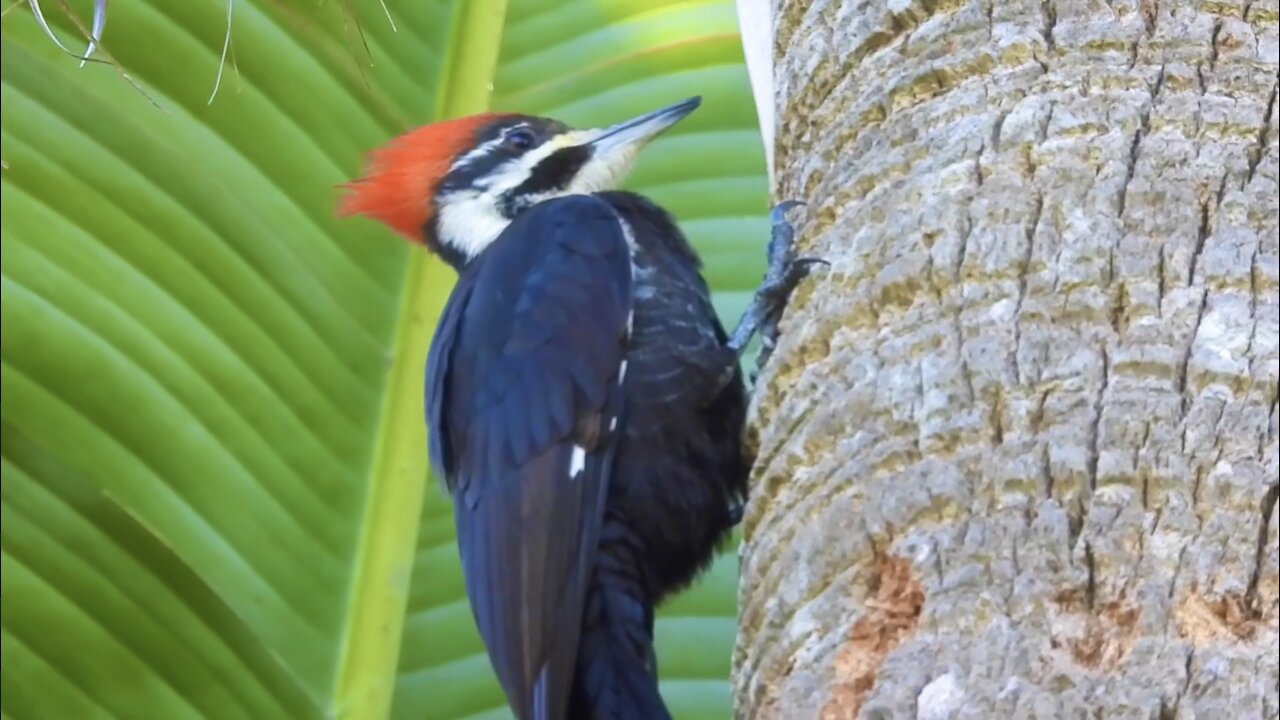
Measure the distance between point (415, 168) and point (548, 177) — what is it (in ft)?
0.72

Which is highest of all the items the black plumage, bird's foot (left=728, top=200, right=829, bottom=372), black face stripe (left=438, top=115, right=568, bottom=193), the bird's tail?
black face stripe (left=438, top=115, right=568, bottom=193)

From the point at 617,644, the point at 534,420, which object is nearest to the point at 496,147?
the point at 534,420

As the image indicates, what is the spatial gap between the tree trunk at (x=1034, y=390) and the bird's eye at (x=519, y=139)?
1.13 meters

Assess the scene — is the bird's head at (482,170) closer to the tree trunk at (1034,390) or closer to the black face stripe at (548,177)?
the black face stripe at (548,177)

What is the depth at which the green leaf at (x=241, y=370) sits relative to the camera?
2.44m

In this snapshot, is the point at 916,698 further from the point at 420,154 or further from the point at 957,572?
the point at 420,154

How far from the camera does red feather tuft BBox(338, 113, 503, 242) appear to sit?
2.68 meters

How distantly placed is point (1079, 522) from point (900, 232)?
0.37 meters

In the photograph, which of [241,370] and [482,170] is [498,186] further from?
[241,370]

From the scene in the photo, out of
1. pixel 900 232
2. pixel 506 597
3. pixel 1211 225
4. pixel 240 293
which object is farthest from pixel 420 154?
pixel 1211 225

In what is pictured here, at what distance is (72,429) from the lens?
8.25ft

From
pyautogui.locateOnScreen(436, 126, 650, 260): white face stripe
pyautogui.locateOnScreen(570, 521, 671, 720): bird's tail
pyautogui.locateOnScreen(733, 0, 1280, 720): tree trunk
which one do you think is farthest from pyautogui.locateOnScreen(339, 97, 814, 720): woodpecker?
pyautogui.locateOnScreen(733, 0, 1280, 720): tree trunk

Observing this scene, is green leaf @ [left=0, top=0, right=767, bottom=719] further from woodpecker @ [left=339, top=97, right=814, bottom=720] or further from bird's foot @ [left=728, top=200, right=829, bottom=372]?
bird's foot @ [left=728, top=200, right=829, bottom=372]

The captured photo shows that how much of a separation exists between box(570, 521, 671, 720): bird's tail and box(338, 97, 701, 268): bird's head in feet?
2.34
